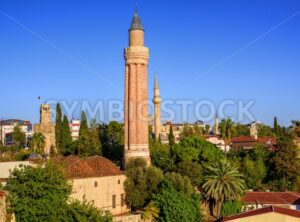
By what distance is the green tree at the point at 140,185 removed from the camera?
107 feet

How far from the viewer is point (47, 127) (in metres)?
70.9

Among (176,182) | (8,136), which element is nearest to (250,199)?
(176,182)

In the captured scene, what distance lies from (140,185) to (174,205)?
→ 3609 mm

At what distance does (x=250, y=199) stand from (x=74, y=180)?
19.0 meters

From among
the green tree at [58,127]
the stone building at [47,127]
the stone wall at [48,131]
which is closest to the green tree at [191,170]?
the green tree at [58,127]

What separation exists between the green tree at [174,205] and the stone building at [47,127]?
1457 inches

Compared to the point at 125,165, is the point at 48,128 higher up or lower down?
higher up

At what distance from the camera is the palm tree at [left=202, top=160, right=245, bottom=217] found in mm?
35312

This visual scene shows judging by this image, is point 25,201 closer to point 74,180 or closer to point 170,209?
point 74,180

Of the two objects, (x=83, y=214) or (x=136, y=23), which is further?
(x=136, y=23)

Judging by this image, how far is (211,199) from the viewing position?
37250mm

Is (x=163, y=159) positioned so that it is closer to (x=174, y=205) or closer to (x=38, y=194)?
(x=174, y=205)

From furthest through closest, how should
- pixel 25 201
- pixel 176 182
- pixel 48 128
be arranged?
pixel 48 128 → pixel 176 182 → pixel 25 201

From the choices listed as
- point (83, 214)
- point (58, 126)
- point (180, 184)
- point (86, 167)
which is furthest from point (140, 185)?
point (58, 126)
